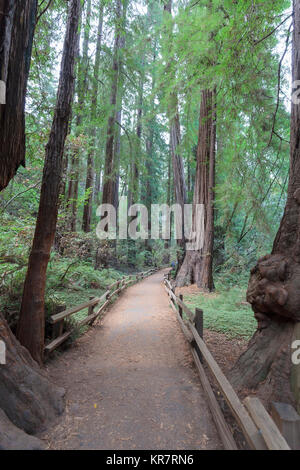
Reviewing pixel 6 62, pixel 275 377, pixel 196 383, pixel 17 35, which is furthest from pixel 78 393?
pixel 17 35

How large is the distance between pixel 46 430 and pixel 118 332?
404 cm

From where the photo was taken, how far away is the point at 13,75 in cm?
267

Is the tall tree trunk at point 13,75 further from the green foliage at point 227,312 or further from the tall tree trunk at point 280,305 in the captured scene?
the green foliage at point 227,312

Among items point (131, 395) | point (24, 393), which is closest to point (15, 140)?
point (24, 393)

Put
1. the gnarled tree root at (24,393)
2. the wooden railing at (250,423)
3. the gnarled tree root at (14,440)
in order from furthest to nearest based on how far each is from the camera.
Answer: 1. the gnarled tree root at (24,393)
2. the gnarled tree root at (14,440)
3. the wooden railing at (250,423)

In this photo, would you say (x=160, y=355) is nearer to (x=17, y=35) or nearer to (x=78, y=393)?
(x=78, y=393)

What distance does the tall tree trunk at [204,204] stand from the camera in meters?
11.6

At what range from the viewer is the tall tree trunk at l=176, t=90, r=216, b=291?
11625mm

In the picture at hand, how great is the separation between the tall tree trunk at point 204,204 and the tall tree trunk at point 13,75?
9675mm

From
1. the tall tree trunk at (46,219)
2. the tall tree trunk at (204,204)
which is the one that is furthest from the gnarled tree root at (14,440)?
the tall tree trunk at (204,204)

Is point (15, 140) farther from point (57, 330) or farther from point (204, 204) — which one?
point (204, 204)

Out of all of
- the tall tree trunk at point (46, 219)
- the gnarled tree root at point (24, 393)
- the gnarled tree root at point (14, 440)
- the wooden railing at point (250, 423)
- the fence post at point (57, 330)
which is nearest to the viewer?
the wooden railing at point (250, 423)

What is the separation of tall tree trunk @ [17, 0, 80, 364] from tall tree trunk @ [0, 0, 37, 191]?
1.15 metres

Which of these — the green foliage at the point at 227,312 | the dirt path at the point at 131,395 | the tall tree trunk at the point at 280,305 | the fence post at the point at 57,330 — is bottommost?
the dirt path at the point at 131,395
